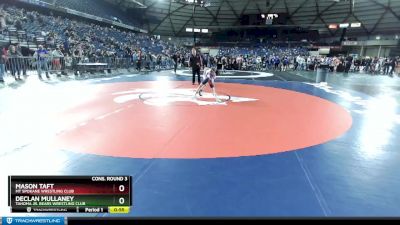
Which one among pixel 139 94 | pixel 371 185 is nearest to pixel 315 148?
pixel 371 185

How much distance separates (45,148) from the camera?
4.38 metres

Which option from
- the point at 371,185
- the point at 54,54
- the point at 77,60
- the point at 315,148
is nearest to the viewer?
the point at 371,185

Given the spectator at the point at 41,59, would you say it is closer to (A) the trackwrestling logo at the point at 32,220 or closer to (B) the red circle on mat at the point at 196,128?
(B) the red circle on mat at the point at 196,128

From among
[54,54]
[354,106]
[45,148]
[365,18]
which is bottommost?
[45,148]

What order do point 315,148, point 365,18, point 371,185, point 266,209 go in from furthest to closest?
point 365,18 → point 315,148 → point 371,185 → point 266,209

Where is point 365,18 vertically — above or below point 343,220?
above

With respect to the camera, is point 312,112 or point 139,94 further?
point 139,94

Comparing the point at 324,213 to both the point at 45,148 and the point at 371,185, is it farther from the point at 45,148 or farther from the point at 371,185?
the point at 45,148

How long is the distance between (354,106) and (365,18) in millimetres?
47413

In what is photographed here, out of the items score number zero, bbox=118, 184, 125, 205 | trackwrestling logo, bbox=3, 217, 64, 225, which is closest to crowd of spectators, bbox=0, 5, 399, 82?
trackwrestling logo, bbox=3, 217, 64, 225

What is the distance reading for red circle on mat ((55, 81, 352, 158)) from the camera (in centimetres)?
446
